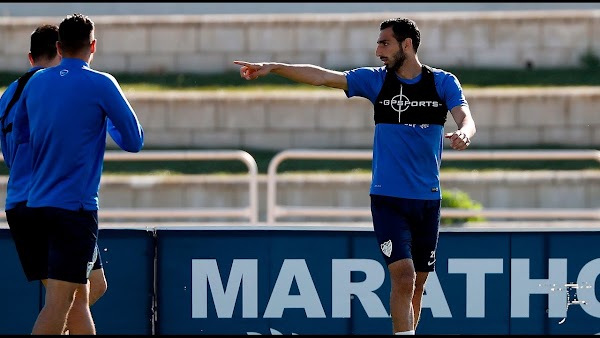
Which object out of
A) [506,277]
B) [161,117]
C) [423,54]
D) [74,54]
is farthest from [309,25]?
[74,54]

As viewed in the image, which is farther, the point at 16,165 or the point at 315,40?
the point at 315,40

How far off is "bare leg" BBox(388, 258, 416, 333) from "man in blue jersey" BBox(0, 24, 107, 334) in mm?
1816

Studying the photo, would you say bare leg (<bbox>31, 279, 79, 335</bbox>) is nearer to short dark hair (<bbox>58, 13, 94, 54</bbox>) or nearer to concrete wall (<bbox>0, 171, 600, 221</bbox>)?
short dark hair (<bbox>58, 13, 94, 54</bbox>)

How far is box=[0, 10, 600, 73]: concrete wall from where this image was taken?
2052cm

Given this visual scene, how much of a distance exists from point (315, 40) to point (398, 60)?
1299 centimetres

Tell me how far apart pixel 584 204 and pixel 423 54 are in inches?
180

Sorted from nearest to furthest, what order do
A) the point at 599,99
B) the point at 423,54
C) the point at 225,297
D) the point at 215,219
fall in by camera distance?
the point at 225,297
the point at 215,219
the point at 599,99
the point at 423,54

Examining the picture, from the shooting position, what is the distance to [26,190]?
7.16 metres

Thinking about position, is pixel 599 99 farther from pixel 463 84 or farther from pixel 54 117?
pixel 54 117

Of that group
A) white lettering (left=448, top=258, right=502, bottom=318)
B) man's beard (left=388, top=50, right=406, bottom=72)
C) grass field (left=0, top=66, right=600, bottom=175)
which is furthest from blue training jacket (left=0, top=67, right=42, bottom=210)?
grass field (left=0, top=66, right=600, bottom=175)

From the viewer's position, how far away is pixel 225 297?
9211 mm

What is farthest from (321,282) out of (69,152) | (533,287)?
(69,152)

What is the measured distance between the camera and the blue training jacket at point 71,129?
6703 mm

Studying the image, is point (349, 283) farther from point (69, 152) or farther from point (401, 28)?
point (69, 152)
